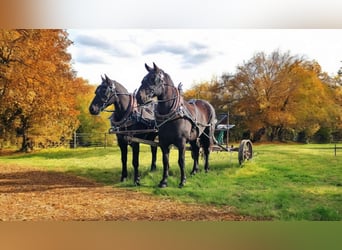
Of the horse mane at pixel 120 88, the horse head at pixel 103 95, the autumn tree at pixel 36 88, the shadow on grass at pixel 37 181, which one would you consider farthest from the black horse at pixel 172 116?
the shadow on grass at pixel 37 181

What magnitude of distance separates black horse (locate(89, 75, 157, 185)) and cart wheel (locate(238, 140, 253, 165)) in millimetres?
747

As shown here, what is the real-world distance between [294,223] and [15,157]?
2.45 metres

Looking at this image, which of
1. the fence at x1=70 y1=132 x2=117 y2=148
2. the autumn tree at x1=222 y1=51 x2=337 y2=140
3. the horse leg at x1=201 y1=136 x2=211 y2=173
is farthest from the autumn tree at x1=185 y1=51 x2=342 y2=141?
the fence at x1=70 y1=132 x2=117 y2=148

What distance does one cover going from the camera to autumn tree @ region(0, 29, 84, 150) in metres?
3.85

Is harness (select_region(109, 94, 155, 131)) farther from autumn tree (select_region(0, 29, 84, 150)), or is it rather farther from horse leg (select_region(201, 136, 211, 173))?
horse leg (select_region(201, 136, 211, 173))

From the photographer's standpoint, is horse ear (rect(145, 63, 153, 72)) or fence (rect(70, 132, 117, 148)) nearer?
horse ear (rect(145, 63, 153, 72))

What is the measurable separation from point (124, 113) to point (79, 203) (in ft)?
2.81

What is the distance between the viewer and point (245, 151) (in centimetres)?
388

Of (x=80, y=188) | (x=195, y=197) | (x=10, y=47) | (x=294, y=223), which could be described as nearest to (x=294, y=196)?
(x=294, y=223)

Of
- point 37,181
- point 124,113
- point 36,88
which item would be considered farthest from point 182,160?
point 36,88

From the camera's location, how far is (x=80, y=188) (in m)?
3.86

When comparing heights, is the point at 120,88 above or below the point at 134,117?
above

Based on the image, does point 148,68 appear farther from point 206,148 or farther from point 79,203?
point 79,203
